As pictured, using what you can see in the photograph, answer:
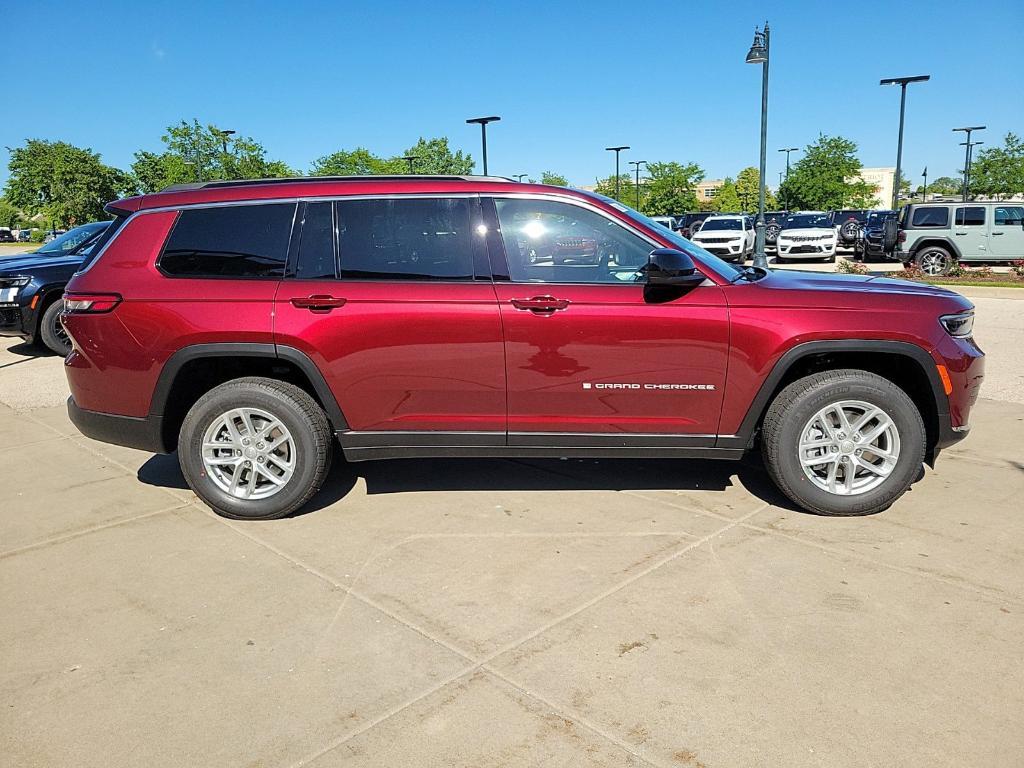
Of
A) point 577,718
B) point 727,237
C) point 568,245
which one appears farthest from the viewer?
point 727,237

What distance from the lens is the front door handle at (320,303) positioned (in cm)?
422

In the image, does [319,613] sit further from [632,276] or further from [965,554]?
[965,554]

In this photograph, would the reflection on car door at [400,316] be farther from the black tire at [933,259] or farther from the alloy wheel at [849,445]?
the black tire at [933,259]

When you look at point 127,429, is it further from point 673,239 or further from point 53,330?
point 53,330

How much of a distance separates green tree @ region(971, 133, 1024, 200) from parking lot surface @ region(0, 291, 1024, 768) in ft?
175

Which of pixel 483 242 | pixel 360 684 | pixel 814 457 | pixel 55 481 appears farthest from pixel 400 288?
pixel 55 481

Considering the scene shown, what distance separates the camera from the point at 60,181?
53562mm

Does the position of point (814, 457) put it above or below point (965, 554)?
above

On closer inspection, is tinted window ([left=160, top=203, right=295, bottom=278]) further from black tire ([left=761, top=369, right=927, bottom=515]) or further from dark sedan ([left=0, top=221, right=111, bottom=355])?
dark sedan ([left=0, top=221, right=111, bottom=355])

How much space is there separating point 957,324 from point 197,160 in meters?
43.3

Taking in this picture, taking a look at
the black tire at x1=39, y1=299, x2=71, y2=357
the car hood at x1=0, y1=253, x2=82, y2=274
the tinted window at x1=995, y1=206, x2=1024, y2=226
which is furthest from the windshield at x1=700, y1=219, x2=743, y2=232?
the black tire at x1=39, y1=299, x2=71, y2=357

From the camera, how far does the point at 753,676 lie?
114 inches

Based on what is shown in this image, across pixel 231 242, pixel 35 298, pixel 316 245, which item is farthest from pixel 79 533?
pixel 35 298

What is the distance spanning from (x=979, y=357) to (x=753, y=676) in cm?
248
